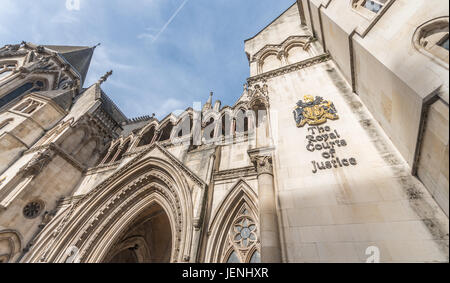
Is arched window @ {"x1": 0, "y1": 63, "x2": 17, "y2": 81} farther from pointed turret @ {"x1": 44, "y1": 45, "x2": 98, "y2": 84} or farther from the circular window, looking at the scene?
the circular window

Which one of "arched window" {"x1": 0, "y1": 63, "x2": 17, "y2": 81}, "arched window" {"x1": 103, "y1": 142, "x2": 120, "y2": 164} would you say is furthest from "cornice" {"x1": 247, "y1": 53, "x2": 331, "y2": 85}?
"arched window" {"x1": 0, "y1": 63, "x2": 17, "y2": 81}

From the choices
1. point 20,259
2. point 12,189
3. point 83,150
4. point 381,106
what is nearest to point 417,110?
point 381,106

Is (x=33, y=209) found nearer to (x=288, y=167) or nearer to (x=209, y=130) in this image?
(x=209, y=130)

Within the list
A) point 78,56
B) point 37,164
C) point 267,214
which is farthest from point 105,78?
point 267,214

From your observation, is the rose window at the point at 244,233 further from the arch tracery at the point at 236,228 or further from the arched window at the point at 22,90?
the arched window at the point at 22,90

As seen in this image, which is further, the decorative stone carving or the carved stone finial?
the carved stone finial

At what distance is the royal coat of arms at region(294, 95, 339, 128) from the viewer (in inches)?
224

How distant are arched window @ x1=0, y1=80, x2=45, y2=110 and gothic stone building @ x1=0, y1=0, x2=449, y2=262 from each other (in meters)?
5.07

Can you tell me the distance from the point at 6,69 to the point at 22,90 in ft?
10.9

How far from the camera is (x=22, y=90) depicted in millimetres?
17250

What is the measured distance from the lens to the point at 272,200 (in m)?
4.58

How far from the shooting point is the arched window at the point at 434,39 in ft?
10.6

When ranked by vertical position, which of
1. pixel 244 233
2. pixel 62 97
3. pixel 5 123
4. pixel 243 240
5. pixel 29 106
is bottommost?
pixel 243 240

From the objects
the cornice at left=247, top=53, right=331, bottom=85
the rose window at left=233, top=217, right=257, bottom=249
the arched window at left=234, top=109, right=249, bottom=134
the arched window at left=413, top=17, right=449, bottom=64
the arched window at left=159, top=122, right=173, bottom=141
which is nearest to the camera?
the arched window at left=413, top=17, right=449, bottom=64
